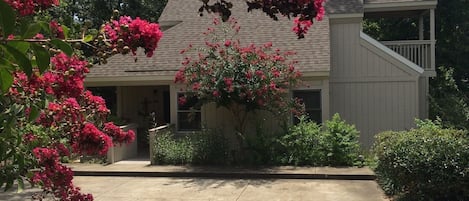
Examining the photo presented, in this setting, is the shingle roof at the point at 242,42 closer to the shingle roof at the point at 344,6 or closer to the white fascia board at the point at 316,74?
the white fascia board at the point at 316,74

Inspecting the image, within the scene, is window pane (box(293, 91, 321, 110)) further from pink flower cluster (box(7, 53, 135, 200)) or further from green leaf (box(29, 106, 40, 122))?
green leaf (box(29, 106, 40, 122))

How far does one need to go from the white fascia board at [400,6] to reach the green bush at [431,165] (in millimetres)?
8669

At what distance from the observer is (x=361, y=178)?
10625 mm

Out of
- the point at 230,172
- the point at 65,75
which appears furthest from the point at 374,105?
the point at 65,75

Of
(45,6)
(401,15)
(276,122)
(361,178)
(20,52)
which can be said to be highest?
(401,15)

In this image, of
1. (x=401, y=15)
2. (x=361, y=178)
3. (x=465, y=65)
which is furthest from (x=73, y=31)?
(x=465, y=65)

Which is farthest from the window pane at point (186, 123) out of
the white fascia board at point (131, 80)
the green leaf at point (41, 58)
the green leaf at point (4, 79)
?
the green leaf at point (41, 58)

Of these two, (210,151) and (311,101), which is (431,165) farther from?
(311,101)

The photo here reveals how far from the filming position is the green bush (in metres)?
6.90

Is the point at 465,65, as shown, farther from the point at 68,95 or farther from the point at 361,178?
the point at 68,95

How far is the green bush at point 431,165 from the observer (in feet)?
22.6

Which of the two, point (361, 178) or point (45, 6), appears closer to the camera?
point (45, 6)

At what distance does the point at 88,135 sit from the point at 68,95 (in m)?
0.40

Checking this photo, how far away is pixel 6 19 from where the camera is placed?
150 cm
